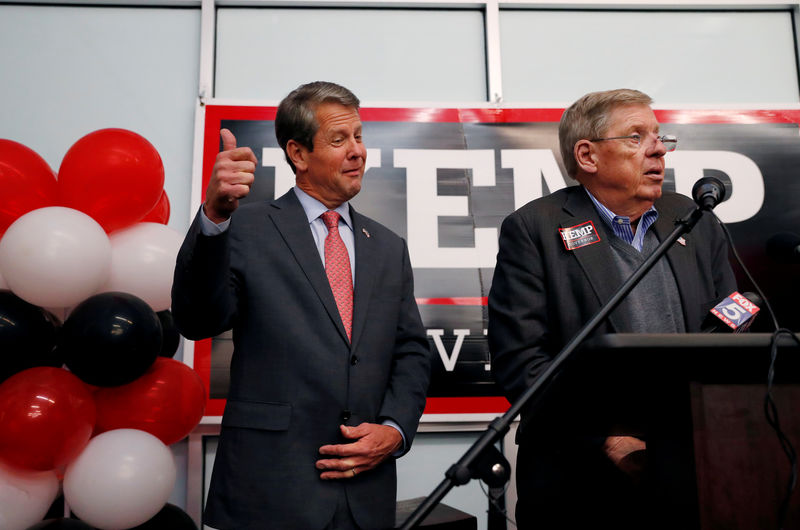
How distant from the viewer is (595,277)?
1.65 meters

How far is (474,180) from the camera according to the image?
2.75 m

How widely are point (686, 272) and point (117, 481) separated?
5.36 ft

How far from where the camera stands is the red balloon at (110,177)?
200 cm

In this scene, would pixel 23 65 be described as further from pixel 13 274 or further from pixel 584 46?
pixel 584 46

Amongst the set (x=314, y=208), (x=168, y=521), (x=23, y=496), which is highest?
(x=314, y=208)

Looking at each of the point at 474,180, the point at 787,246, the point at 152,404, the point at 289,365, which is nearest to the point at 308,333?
the point at 289,365

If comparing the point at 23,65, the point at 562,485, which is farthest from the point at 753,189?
the point at 23,65

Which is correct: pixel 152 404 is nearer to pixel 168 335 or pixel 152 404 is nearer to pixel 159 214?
pixel 168 335

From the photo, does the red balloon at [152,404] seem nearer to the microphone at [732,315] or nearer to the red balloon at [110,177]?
the red balloon at [110,177]

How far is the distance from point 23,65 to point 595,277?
8.36 feet

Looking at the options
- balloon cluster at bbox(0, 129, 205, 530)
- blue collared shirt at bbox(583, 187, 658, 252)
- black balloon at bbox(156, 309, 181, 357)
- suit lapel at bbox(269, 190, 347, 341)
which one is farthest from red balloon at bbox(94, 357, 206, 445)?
blue collared shirt at bbox(583, 187, 658, 252)

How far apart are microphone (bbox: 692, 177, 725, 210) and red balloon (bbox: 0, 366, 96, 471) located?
1664 mm

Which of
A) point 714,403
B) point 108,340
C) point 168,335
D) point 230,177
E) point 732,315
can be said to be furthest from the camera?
point 168,335

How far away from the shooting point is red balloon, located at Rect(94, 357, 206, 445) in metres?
1.96
